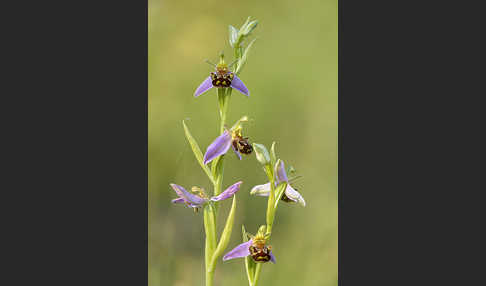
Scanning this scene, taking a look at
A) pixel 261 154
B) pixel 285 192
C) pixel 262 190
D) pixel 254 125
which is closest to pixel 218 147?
pixel 261 154

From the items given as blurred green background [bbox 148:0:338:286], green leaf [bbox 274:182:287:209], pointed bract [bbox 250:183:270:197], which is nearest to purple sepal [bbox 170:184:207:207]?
pointed bract [bbox 250:183:270:197]

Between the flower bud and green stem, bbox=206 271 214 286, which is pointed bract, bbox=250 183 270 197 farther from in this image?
green stem, bbox=206 271 214 286

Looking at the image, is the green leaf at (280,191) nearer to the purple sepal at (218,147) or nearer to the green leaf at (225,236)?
the green leaf at (225,236)

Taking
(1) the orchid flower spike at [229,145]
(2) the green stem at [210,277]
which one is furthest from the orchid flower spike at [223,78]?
(2) the green stem at [210,277]

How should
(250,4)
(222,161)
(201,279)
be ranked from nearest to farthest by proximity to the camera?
(222,161) → (201,279) → (250,4)

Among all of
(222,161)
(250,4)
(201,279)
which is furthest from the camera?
(250,4)
